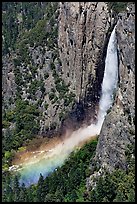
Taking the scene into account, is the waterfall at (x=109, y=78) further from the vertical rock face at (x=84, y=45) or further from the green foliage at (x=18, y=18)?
the green foliage at (x=18, y=18)

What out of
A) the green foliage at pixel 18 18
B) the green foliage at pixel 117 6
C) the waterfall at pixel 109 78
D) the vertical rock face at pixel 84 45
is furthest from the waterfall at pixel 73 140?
the green foliage at pixel 18 18

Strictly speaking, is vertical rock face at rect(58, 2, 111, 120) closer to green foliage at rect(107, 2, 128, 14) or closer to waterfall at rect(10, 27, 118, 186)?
green foliage at rect(107, 2, 128, 14)

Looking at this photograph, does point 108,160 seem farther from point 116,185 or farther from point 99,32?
point 99,32

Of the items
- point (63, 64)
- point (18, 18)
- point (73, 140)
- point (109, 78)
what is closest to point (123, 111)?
point (109, 78)

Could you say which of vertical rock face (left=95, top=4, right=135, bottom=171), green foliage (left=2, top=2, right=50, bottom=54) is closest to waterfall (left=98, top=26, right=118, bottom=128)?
vertical rock face (left=95, top=4, right=135, bottom=171)

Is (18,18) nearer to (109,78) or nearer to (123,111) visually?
(109,78)
